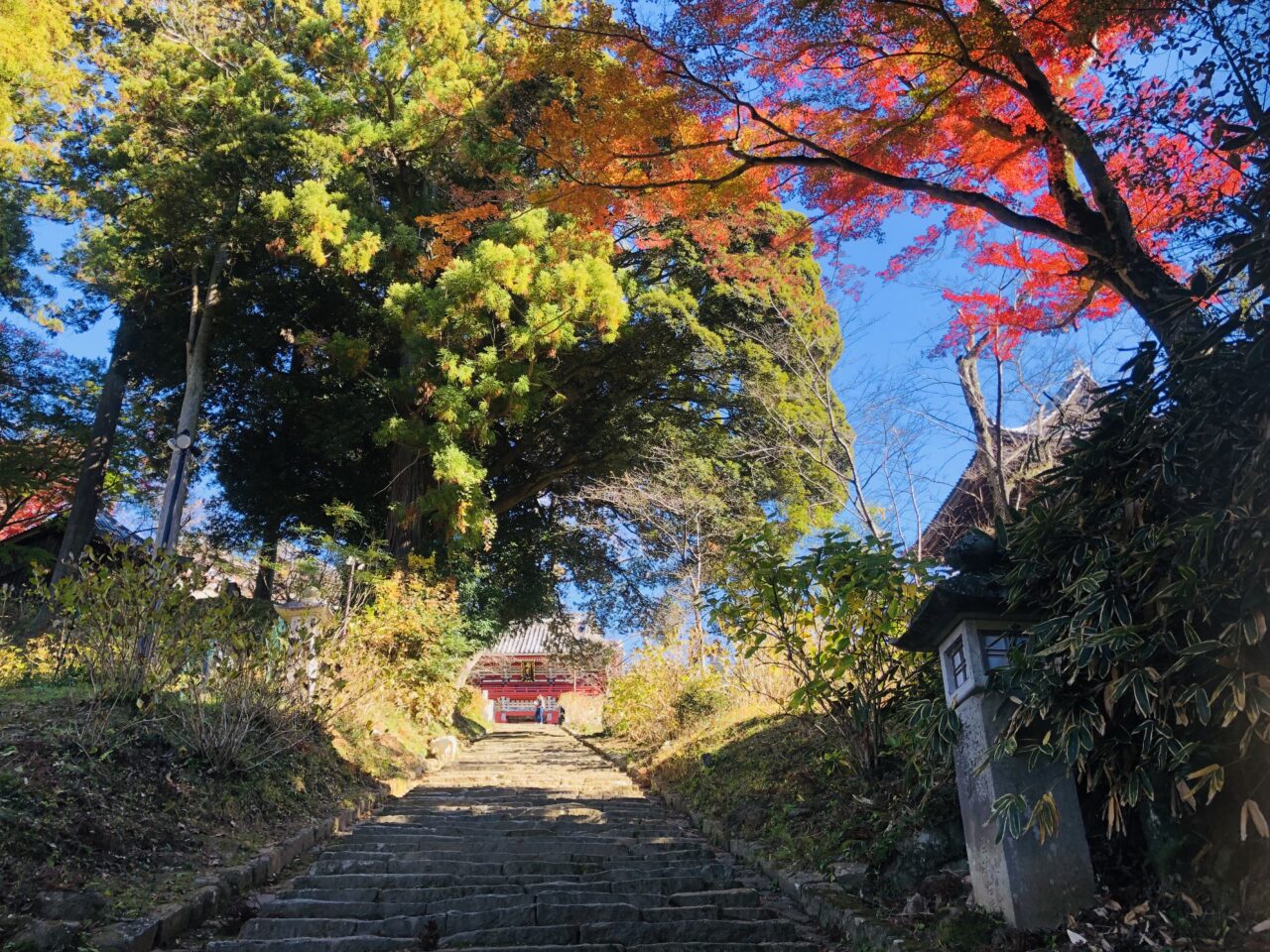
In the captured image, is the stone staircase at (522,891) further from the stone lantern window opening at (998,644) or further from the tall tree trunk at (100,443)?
the tall tree trunk at (100,443)

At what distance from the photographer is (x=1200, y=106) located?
12.4 ft

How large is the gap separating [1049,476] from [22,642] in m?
11.2

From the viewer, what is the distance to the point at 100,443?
13.5 m

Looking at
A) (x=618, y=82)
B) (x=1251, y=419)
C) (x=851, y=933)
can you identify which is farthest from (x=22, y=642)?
(x=1251, y=419)

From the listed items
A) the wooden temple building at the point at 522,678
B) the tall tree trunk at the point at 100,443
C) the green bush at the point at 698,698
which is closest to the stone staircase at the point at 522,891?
the green bush at the point at 698,698

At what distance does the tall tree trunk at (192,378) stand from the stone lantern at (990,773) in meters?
8.22

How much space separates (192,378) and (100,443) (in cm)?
370

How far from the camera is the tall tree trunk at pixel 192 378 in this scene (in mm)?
8859

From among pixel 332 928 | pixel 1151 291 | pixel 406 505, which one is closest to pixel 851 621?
pixel 1151 291

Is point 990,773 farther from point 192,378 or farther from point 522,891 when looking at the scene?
point 192,378

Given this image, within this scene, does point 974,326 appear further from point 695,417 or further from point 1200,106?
point 695,417

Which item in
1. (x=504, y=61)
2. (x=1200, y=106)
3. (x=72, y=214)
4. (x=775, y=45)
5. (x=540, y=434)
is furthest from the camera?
(x=72, y=214)

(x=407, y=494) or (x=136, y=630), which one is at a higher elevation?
(x=407, y=494)

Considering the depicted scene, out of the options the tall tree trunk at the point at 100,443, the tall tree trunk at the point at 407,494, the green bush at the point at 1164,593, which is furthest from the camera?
the tall tree trunk at the point at 100,443
